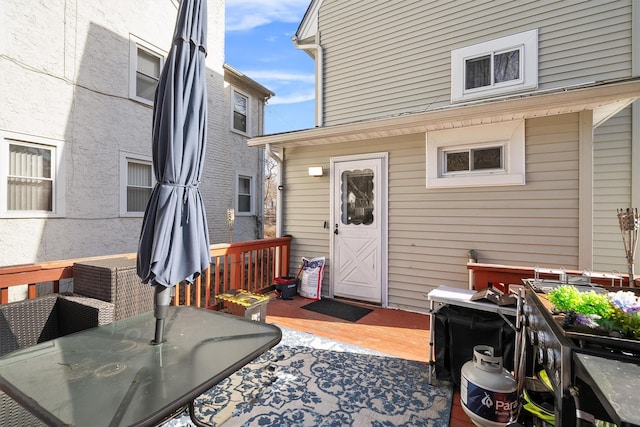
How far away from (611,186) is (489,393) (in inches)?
147

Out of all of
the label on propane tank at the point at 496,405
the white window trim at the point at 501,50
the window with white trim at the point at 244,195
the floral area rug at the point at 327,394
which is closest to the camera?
the label on propane tank at the point at 496,405

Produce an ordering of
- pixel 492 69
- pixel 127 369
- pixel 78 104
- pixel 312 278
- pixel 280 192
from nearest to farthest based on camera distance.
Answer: pixel 127 369
pixel 492 69
pixel 312 278
pixel 78 104
pixel 280 192

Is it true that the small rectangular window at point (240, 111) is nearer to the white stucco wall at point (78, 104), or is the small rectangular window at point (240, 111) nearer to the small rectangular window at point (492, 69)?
the white stucco wall at point (78, 104)

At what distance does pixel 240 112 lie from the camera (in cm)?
912

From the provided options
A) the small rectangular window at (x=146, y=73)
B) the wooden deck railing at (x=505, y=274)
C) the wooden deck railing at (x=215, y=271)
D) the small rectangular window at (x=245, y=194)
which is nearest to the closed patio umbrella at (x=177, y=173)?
the wooden deck railing at (x=215, y=271)

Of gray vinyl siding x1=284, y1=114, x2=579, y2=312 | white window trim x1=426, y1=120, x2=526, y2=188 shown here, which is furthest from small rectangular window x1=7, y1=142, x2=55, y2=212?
white window trim x1=426, y1=120, x2=526, y2=188

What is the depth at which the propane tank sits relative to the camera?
1767 millimetres

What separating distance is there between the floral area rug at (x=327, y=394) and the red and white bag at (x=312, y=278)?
1857 mm

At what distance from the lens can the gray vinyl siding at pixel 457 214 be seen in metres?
3.47

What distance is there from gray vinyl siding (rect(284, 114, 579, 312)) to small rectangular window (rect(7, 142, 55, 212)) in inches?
169

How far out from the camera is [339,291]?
493 centimetres

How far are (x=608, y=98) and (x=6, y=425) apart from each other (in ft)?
16.8

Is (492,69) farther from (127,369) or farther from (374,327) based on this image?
(127,369)

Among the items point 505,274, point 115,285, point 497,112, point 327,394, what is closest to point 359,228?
point 505,274
